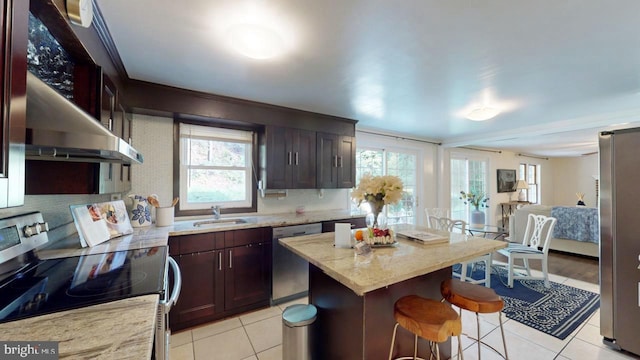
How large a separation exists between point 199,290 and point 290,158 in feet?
5.93

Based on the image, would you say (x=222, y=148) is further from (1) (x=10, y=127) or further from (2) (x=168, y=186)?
(1) (x=10, y=127)

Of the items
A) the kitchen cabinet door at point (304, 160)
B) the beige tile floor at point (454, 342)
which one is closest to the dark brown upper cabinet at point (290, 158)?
the kitchen cabinet door at point (304, 160)

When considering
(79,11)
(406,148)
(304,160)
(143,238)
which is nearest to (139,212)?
(143,238)

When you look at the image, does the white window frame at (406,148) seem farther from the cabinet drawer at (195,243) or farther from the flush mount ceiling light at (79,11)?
the flush mount ceiling light at (79,11)

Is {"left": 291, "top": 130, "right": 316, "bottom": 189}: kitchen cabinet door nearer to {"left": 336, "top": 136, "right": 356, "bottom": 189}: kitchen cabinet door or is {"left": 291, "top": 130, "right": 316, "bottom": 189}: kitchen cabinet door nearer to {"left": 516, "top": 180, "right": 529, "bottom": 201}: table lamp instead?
{"left": 336, "top": 136, "right": 356, "bottom": 189}: kitchen cabinet door

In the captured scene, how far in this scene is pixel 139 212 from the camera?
247cm

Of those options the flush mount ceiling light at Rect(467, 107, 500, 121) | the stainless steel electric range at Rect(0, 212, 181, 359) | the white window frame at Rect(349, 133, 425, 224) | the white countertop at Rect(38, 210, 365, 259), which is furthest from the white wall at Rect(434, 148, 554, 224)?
the stainless steel electric range at Rect(0, 212, 181, 359)

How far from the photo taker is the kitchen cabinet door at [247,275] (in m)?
2.56

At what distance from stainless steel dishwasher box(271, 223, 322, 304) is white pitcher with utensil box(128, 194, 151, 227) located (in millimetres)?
→ 1284

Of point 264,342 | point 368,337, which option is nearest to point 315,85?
point 368,337

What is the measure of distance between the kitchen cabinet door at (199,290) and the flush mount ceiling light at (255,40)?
6.05 feet

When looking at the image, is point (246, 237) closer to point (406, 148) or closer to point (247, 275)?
point (247, 275)

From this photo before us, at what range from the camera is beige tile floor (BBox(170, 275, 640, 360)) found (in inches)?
79.0

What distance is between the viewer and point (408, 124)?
4227 millimetres
